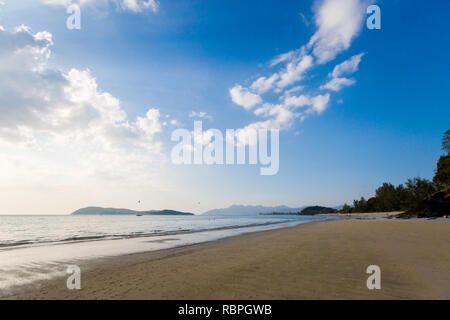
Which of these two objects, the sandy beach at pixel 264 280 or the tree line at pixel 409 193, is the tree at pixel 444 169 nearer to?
the tree line at pixel 409 193

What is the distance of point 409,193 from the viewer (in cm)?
11519

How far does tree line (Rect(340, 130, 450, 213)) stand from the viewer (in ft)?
265

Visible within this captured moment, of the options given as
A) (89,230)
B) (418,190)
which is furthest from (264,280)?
(418,190)

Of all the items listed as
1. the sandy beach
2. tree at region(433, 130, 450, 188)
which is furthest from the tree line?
the sandy beach

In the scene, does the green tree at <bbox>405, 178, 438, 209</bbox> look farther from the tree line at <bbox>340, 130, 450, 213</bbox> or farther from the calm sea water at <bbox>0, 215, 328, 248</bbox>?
the calm sea water at <bbox>0, 215, 328, 248</bbox>

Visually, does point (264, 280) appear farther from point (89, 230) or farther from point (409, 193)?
point (409, 193)

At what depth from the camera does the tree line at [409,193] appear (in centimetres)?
8070
